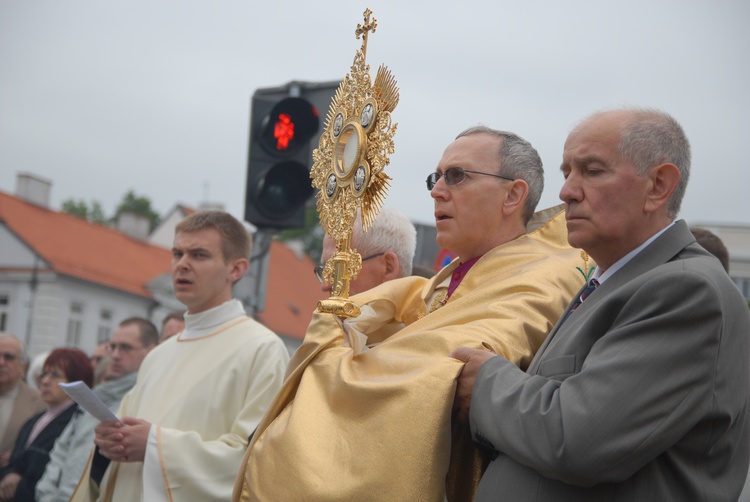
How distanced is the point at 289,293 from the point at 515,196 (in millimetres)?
44624

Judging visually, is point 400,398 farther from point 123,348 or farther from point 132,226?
point 132,226

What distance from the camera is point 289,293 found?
4844cm

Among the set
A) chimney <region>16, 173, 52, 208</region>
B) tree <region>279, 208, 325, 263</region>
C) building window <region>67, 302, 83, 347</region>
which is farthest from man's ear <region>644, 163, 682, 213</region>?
tree <region>279, 208, 325, 263</region>

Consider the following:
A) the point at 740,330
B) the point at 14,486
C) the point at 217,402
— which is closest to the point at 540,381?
the point at 740,330

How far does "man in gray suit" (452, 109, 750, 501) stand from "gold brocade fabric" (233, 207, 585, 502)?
0.64 ft

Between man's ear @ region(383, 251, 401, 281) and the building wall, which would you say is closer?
man's ear @ region(383, 251, 401, 281)

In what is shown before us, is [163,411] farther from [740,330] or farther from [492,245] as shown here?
[740,330]

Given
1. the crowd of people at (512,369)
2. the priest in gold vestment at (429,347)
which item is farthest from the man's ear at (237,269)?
the priest in gold vestment at (429,347)

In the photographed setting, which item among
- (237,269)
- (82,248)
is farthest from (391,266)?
(82,248)

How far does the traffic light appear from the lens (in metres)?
7.79

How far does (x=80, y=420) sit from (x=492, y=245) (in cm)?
336

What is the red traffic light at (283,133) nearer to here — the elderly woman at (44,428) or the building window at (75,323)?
the elderly woman at (44,428)

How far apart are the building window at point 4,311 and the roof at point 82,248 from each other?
2.13 meters

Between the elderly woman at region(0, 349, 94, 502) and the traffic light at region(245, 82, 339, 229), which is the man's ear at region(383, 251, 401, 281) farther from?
the elderly woman at region(0, 349, 94, 502)
